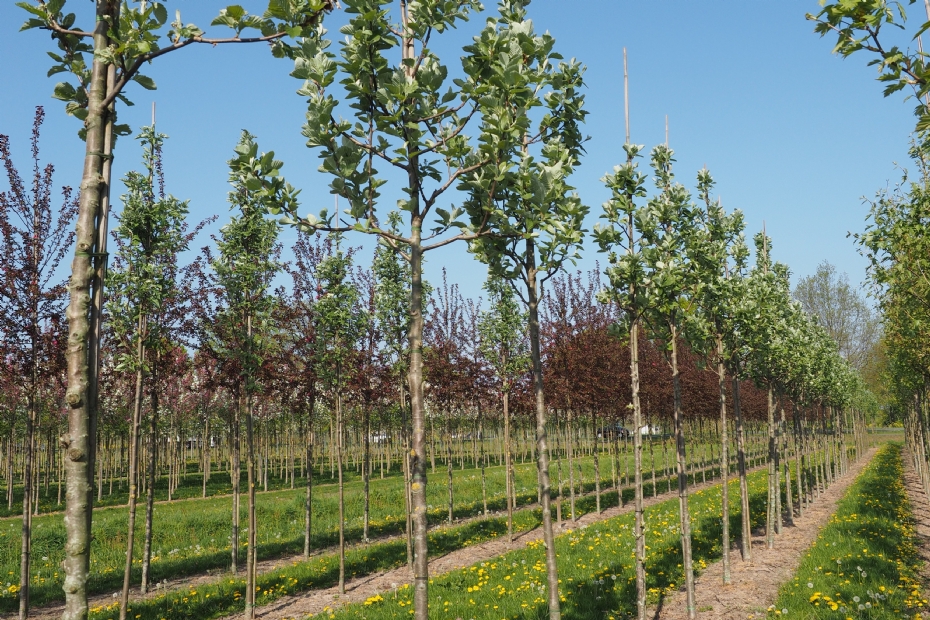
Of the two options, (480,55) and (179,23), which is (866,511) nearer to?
(480,55)

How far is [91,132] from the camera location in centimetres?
328

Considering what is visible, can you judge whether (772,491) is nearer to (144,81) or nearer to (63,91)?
(144,81)

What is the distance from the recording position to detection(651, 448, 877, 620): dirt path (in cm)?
922

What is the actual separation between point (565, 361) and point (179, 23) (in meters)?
16.4

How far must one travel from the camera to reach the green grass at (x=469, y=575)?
380 inches

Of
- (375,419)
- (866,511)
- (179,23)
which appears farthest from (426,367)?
(375,419)

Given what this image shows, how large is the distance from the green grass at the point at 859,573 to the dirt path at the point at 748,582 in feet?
1.21

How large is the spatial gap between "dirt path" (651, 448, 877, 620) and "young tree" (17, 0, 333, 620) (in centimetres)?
851

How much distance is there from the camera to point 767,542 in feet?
47.4

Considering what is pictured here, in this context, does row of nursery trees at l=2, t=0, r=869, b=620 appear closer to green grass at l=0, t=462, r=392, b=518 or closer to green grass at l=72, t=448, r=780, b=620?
green grass at l=72, t=448, r=780, b=620

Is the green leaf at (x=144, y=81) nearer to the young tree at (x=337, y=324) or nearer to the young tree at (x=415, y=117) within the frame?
the young tree at (x=415, y=117)

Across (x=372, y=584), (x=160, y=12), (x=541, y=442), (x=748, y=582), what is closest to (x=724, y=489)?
(x=748, y=582)

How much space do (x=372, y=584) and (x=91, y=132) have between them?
37.9 ft

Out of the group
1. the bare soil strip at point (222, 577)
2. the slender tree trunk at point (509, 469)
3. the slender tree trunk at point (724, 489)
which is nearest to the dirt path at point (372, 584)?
the bare soil strip at point (222, 577)
